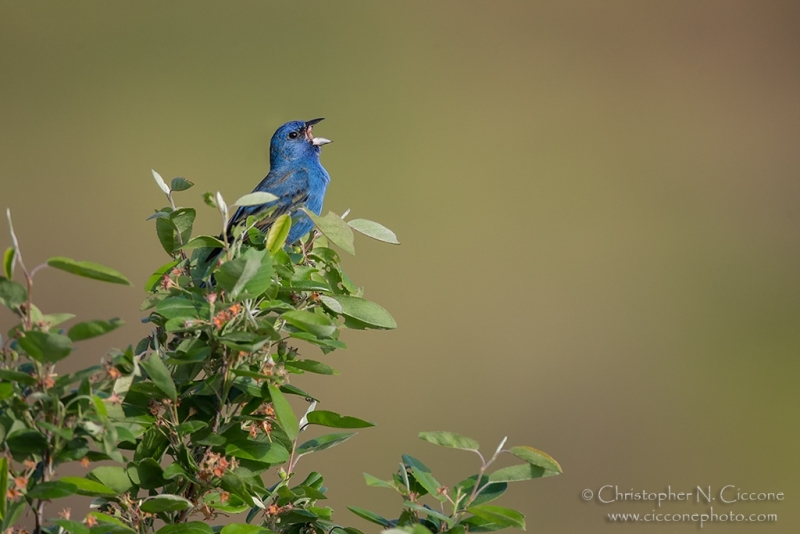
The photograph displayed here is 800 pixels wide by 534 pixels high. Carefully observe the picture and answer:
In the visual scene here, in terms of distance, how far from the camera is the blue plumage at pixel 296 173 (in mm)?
4219

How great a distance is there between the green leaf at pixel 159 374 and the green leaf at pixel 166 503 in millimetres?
165

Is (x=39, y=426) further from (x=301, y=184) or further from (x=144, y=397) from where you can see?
(x=301, y=184)

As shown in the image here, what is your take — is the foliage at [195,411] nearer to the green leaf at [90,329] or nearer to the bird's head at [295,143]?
the green leaf at [90,329]

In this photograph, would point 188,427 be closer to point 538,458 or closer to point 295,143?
point 538,458

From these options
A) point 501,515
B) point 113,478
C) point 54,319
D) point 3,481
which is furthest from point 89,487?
point 501,515

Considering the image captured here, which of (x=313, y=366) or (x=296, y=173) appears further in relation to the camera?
(x=296, y=173)

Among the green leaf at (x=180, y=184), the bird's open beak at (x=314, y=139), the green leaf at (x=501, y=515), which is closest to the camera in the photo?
the green leaf at (x=501, y=515)

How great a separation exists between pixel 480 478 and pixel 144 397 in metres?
0.61

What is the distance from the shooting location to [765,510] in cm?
559

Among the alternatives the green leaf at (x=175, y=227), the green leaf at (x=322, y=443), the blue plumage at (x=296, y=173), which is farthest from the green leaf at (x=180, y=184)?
the blue plumage at (x=296, y=173)

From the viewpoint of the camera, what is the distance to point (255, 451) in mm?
1428

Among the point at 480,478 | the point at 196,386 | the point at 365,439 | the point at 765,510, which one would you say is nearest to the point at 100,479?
the point at 196,386

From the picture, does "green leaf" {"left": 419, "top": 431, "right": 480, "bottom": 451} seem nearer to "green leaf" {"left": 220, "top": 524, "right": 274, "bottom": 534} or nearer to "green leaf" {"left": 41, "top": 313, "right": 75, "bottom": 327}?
"green leaf" {"left": 220, "top": 524, "right": 274, "bottom": 534}

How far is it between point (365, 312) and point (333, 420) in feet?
0.71
